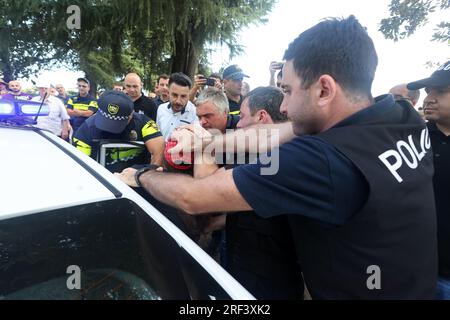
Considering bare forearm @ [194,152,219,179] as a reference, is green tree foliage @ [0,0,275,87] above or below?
above

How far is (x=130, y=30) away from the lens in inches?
301

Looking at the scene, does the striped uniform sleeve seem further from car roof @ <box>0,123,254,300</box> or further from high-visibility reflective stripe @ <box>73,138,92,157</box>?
car roof @ <box>0,123,254,300</box>

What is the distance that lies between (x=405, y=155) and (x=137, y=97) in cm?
383

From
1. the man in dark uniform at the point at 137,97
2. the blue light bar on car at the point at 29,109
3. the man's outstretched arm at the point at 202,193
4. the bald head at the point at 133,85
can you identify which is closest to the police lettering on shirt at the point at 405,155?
the man's outstretched arm at the point at 202,193

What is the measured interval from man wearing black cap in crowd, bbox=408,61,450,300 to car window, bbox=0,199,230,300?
4.48 ft

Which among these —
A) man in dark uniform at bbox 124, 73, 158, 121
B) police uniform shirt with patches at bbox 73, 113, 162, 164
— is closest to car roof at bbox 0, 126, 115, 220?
police uniform shirt with patches at bbox 73, 113, 162, 164

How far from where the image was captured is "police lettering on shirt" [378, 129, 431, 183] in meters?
0.92

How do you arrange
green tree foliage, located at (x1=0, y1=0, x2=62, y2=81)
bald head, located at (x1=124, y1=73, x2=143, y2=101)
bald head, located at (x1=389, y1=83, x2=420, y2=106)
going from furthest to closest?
green tree foliage, located at (x1=0, y1=0, x2=62, y2=81)
bald head, located at (x1=124, y1=73, x2=143, y2=101)
bald head, located at (x1=389, y1=83, x2=420, y2=106)

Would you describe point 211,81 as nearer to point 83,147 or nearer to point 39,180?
point 83,147

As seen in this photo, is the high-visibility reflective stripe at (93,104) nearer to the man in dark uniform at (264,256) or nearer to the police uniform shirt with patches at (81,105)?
the police uniform shirt with patches at (81,105)

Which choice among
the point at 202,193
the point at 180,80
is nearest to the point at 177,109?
the point at 180,80

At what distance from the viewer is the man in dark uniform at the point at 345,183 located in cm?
90

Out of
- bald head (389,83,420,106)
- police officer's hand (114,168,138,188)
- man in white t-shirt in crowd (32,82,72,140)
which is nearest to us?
police officer's hand (114,168,138,188)
